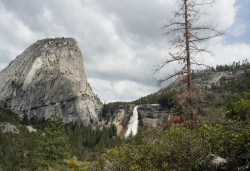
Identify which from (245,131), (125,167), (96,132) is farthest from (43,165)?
(96,132)

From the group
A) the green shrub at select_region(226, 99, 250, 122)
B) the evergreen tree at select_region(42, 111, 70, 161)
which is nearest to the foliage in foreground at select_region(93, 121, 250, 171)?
the green shrub at select_region(226, 99, 250, 122)

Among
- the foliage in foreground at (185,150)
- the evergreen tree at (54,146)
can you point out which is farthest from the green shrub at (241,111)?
the evergreen tree at (54,146)

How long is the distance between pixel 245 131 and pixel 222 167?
4.76 ft

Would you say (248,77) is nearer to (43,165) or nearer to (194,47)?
(43,165)

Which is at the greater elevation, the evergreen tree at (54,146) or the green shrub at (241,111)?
the green shrub at (241,111)

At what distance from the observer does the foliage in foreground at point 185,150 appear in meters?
13.9

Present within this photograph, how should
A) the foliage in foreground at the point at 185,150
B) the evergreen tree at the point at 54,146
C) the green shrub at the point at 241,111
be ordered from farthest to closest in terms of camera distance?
the evergreen tree at the point at 54,146
the green shrub at the point at 241,111
the foliage in foreground at the point at 185,150

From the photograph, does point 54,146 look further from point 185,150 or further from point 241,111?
point 241,111

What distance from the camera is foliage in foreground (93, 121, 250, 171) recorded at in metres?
13.9

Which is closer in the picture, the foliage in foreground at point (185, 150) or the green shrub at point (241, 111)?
the foliage in foreground at point (185, 150)

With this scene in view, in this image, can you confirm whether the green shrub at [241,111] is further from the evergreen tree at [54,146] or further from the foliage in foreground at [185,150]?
the evergreen tree at [54,146]

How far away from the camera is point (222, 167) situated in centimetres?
1356

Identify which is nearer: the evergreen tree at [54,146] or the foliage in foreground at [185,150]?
the foliage in foreground at [185,150]

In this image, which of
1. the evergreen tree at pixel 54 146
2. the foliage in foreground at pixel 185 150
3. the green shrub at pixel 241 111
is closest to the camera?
the foliage in foreground at pixel 185 150
